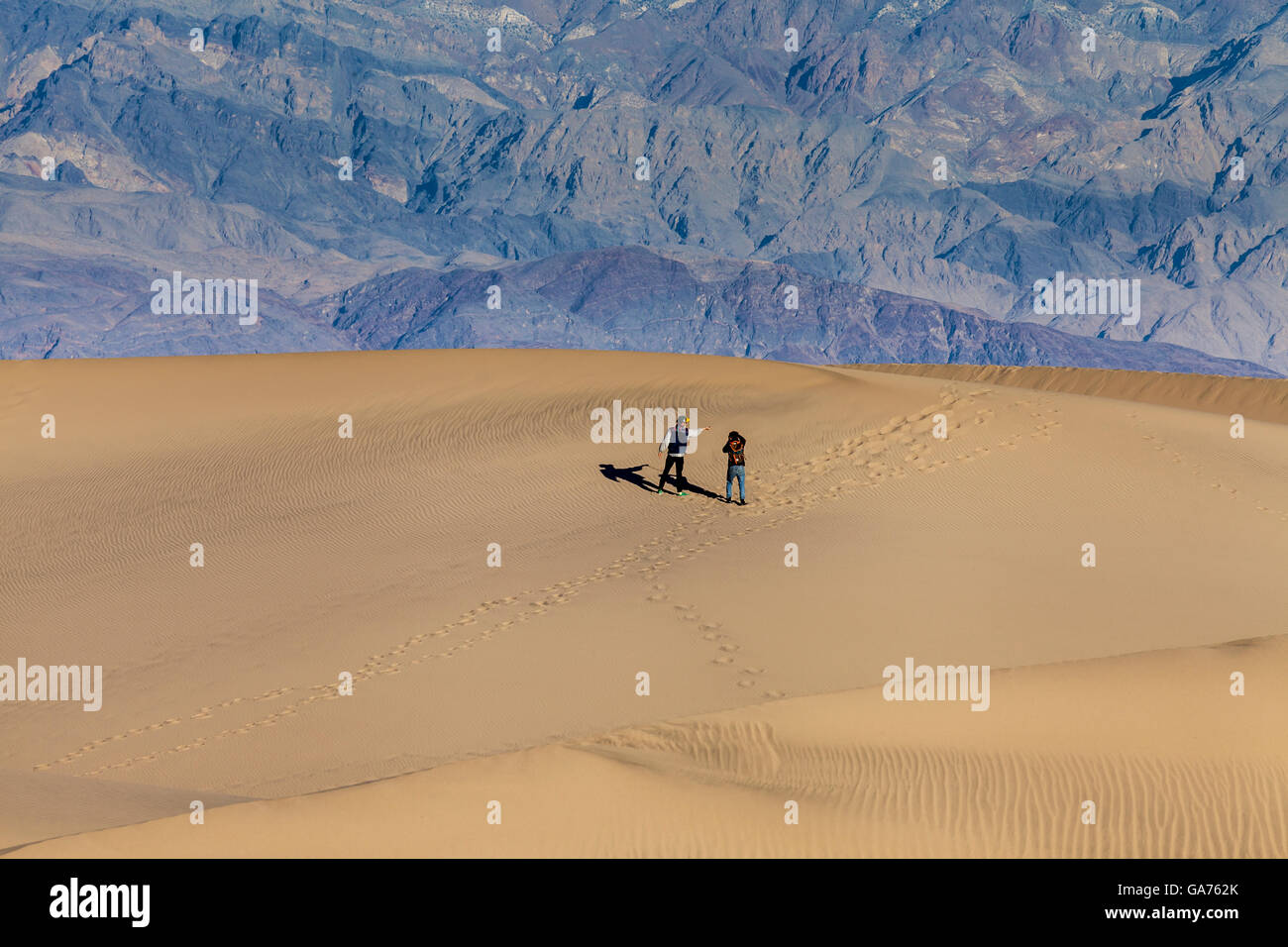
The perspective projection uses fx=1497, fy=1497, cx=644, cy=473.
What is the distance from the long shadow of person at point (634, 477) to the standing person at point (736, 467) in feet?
1.80

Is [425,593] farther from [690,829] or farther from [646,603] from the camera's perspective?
[690,829]

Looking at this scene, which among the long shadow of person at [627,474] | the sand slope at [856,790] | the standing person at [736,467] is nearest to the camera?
the sand slope at [856,790]

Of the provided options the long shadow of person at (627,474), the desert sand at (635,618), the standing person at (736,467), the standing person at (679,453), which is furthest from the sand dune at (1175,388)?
the standing person at (736,467)

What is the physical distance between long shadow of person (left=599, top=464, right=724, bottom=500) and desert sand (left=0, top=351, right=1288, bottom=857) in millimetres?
152

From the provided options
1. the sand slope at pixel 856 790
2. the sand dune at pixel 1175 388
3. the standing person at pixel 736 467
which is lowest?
the sand slope at pixel 856 790

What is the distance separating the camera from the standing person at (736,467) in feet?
62.9

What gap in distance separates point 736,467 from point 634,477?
214cm

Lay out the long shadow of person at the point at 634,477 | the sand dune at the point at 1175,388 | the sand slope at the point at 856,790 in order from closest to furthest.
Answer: the sand slope at the point at 856,790 → the long shadow of person at the point at 634,477 → the sand dune at the point at 1175,388

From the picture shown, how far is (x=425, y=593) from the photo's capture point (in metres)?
17.2

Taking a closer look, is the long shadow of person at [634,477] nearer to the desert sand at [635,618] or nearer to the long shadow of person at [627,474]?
the long shadow of person at [627,474]

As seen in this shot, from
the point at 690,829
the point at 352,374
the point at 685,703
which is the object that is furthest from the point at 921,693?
the point at 352,374

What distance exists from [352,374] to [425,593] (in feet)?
50.1

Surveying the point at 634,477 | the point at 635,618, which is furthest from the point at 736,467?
the point at 635,618

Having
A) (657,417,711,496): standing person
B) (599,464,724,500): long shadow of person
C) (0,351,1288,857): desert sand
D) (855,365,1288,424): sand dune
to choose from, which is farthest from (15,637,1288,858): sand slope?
(855,365,1288,424): sand dune
